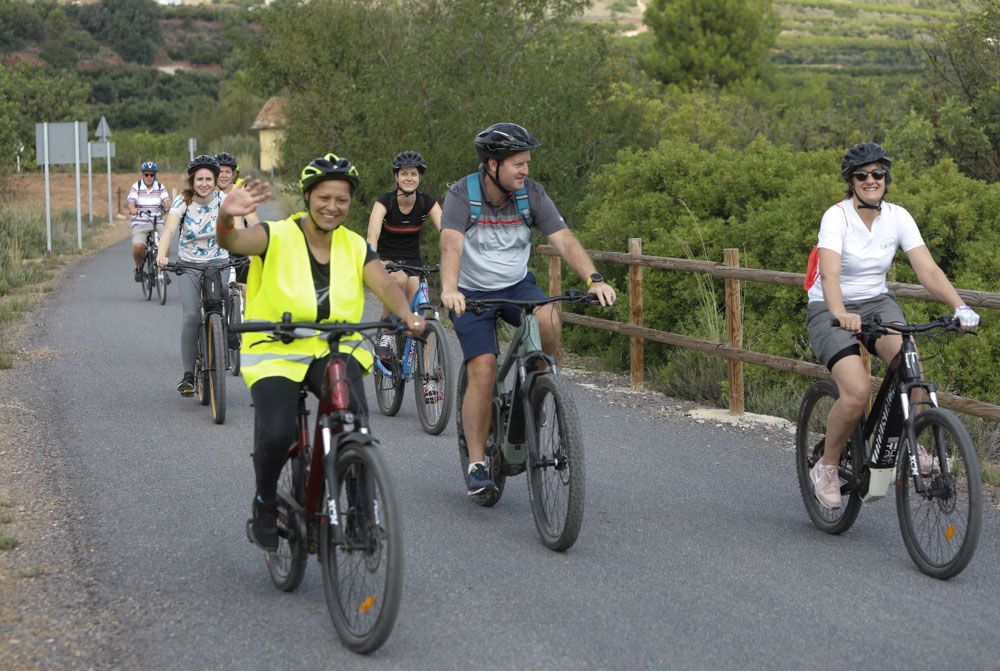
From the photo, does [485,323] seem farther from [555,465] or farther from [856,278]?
[856,278]

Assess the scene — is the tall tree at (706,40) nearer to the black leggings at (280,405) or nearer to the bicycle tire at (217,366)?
the bicycle tire at (217,366)

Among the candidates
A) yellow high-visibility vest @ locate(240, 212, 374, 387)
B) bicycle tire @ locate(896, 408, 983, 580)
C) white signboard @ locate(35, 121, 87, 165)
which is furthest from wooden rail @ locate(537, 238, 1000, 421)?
white signboard @ locate(35, 121, 87, 165)

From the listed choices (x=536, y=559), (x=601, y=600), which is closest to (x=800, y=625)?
(x=601, y=600)

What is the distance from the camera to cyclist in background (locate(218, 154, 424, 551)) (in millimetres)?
5410

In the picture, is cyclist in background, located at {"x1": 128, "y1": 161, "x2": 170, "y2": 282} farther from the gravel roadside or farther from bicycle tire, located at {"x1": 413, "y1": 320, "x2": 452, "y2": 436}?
bicycle tire, located at {"x1": 413, "y1": 320, "x2": 452, "y2": 436}

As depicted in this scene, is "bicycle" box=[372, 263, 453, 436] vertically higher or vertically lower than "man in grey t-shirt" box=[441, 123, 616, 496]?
lower

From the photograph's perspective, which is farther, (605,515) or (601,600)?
(605,515)

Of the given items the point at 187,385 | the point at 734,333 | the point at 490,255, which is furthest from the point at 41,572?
the point at 734,333

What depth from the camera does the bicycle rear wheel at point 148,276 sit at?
69.1ft

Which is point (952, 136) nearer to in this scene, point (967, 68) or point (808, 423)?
point (967, 68)

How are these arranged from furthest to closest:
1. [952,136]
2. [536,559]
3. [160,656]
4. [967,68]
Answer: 1. [967,68]
2. [952,136]
3. [536,559]
4. [160,656]

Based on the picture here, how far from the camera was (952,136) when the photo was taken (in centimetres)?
2061

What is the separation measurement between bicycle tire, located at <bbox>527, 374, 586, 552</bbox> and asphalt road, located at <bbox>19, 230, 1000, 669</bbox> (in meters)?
0.15

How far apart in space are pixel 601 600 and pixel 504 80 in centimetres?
1656
